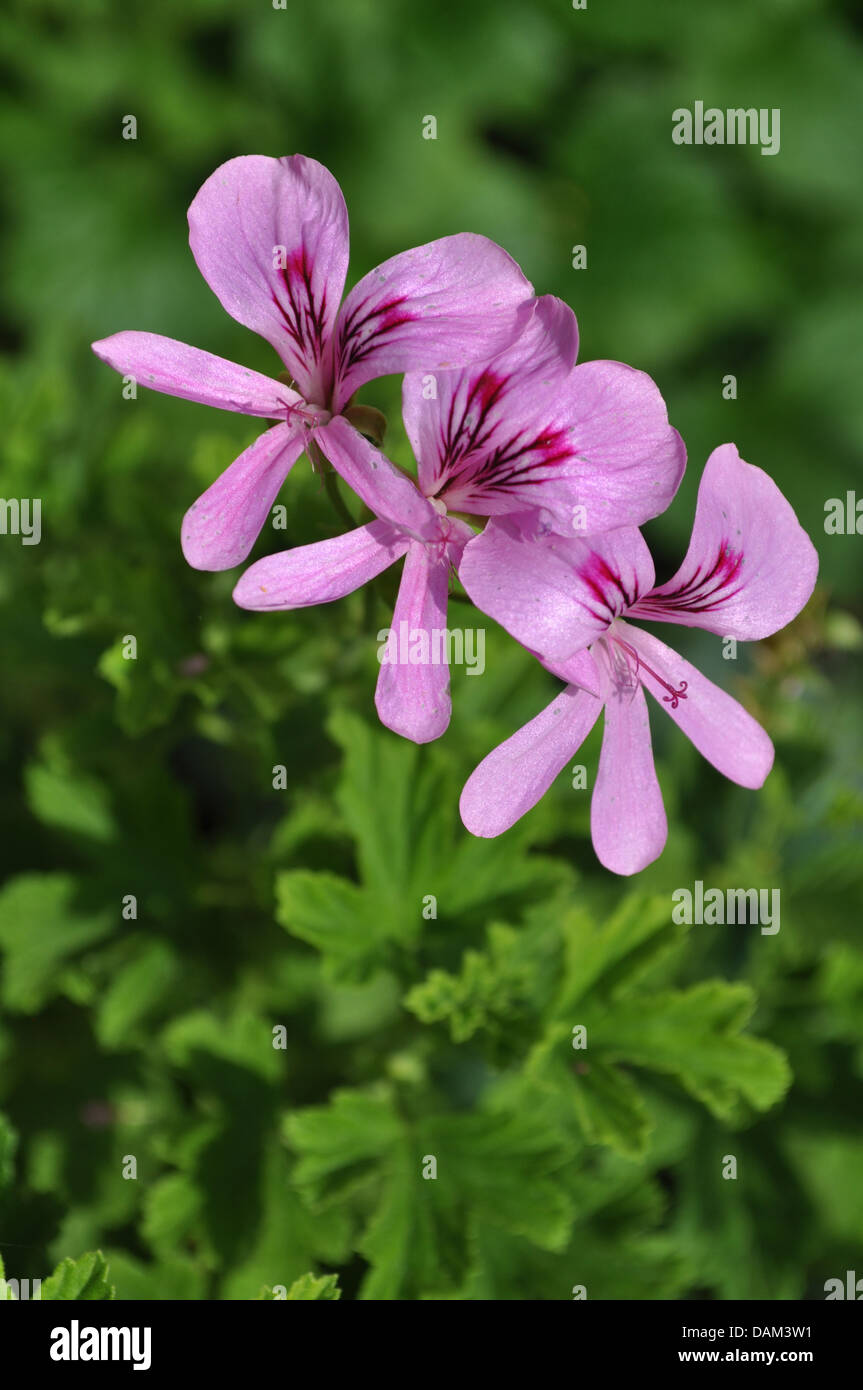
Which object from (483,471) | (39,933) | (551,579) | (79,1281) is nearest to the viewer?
(551,579)

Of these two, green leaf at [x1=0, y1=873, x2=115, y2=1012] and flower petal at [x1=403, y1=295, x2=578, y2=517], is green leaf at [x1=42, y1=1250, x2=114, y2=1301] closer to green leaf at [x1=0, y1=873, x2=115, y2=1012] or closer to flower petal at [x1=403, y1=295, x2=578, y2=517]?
green leaf at [x1=0, y1=873, x2=115, y2=1012]

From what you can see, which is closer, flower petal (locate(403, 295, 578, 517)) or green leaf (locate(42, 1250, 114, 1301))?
flower petal (locate(403, 295, 578, 517))

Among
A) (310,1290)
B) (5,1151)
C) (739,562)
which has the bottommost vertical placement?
(310,1290)

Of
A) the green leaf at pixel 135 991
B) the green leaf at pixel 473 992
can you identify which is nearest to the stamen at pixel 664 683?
the green leaf at pixel 473 992

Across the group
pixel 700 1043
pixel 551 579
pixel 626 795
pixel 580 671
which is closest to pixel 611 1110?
pixel 700 1043

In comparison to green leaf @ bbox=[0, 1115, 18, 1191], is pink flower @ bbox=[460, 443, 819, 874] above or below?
above

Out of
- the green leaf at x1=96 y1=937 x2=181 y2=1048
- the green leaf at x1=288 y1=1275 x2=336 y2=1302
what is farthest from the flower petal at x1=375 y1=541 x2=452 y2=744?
the green leaf at x1=96 y1=937 x2=181 y2=1048

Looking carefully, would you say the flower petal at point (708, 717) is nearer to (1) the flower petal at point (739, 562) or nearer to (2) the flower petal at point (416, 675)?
(1) the flower petal at point (739, 562)

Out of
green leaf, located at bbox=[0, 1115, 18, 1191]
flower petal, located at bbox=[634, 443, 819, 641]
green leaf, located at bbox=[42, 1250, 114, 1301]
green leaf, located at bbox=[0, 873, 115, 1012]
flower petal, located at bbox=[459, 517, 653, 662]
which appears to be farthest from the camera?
green leaf, located at bbox=[0, 873, 115, 1012]

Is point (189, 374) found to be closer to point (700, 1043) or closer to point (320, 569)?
point (320, 569)
